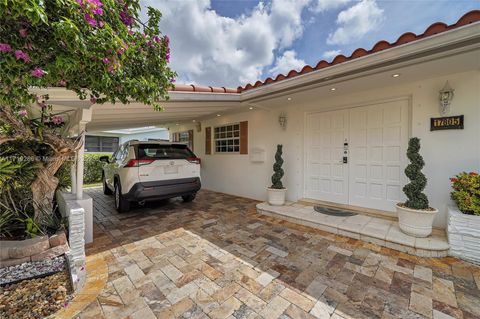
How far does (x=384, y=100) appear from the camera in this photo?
4.00 meters

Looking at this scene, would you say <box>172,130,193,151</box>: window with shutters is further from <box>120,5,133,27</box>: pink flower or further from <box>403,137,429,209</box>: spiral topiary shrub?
<box>403,137,429,209</box>: spiral topiary shrub

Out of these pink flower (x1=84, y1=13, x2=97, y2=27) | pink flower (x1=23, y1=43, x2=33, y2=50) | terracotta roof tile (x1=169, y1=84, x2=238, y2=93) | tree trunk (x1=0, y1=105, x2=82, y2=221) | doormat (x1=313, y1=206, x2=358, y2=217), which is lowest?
doormat (x1=313, y1=206, x2=358, y2=217)

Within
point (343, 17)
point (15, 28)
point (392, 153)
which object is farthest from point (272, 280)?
point (343, 17)

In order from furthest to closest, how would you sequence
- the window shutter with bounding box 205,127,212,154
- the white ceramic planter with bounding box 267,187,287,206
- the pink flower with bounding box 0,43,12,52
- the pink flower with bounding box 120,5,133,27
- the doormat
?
the window shutter with bounding box 205,127,212,154
the white ceramic planter with bounding box 267,187,287,206
the doormat
the pink flower with bounding box 120,5,133,27
the pink flower with bounding box 0,43,12,52

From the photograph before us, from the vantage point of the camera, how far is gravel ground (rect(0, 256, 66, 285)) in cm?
221

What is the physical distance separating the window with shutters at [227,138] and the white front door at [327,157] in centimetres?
248

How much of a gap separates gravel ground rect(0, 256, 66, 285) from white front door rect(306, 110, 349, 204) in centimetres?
487

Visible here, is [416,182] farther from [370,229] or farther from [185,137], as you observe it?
[185,137]

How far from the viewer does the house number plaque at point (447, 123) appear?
324 cm

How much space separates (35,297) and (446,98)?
6052 millimetres

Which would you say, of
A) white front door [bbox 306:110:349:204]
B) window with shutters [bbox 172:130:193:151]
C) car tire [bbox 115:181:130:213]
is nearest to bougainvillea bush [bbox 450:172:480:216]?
white front door [bbox 306:110:349:204]

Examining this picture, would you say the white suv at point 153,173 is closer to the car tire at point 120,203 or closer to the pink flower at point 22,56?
the car tire at point 120,203

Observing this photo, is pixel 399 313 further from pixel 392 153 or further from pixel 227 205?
pixel 227 205

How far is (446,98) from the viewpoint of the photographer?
329 cm
